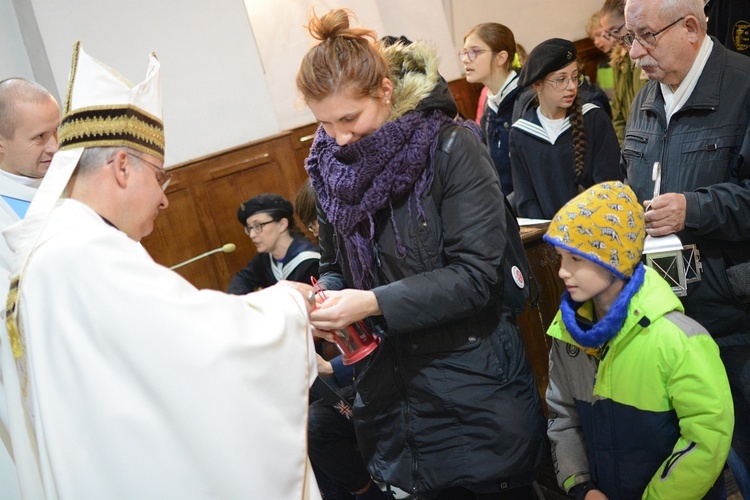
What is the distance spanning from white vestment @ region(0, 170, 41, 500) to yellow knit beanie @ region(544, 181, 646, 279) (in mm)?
1556

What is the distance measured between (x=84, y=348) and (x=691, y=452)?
5.24 feet

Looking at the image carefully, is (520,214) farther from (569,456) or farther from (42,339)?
(42,339)

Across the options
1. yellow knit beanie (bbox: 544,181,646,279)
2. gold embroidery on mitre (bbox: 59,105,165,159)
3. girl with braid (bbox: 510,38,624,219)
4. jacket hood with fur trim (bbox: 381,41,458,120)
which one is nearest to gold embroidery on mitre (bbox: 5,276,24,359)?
gold embroidery on mitre (bbox: 59,105,165,159)

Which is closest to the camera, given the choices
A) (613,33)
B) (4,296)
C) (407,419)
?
(407,419)

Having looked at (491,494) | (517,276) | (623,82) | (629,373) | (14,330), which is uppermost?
(14,330)

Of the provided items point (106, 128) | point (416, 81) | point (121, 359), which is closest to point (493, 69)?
point (416, 81)

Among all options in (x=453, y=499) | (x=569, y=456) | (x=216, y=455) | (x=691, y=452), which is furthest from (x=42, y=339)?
(x=691, y=452)

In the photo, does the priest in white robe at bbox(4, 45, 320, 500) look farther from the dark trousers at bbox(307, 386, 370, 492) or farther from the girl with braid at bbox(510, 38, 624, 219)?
the girl with braid at bbox(510, 38, 624, 219)

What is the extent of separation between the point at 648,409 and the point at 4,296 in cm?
210

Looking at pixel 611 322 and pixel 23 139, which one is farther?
pixel 23 139

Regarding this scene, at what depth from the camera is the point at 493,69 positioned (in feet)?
17.3

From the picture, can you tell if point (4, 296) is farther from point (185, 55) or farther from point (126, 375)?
point (185, 55)

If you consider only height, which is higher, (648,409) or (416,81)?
(416,81)

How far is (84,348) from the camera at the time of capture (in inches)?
69.1
